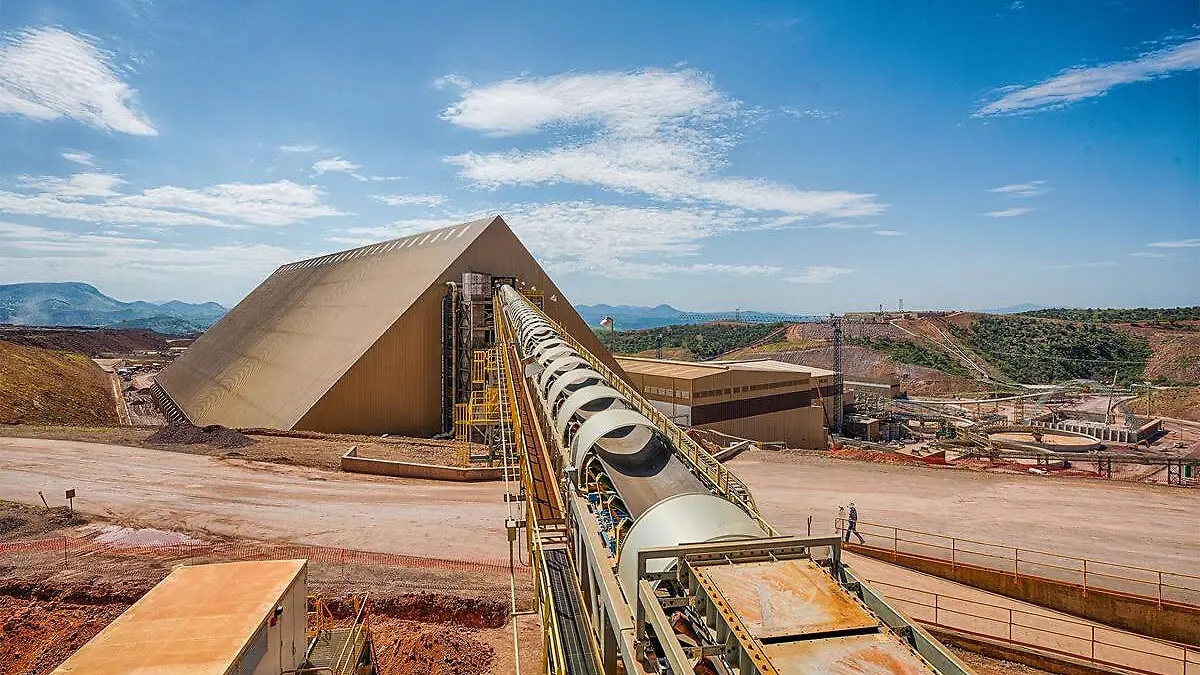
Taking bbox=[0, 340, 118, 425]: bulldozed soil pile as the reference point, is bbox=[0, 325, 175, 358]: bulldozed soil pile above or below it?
above

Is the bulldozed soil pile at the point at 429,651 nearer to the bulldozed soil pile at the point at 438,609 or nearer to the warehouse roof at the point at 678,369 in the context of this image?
the bulldozed soil pile at the point at 438,609

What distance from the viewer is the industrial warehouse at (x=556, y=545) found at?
558 centimetres

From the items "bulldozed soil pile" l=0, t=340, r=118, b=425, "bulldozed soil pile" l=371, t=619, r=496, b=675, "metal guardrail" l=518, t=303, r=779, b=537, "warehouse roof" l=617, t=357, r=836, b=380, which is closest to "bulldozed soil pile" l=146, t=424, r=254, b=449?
"bulldozed soil pile" l=0, t=340, r=118, b=425

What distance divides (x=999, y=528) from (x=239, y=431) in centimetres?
3363

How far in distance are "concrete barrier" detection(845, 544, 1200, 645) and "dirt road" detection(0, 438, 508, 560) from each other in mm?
13510

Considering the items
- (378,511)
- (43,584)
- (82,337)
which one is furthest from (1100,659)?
(82,337)

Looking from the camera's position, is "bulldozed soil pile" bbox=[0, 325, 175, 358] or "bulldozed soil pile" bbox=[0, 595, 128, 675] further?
"bulldozed soil pile" bbox=[0, 325, 175, 358]

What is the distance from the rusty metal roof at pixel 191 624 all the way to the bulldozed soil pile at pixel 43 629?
17.7ft

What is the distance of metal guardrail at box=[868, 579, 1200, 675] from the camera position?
45.6 feet

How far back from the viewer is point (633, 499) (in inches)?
351

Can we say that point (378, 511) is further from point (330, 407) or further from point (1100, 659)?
point (1100, 659)

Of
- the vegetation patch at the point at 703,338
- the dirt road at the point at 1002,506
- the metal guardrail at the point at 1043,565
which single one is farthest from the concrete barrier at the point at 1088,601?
the vegetation patch at the point at 703,338

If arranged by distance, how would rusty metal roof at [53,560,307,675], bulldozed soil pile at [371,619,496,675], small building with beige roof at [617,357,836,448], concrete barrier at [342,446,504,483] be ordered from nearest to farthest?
1. rusty metal roof at [53,560,307,675]
2. bulldozed soil pile at [371,619,496,675]
3. concrete barrier at [342,446,504,483]
4. small building with beige roof at [617,357,836,448]

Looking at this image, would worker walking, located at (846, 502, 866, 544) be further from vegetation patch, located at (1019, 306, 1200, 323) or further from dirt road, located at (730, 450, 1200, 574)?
vegetation patch, located at (1019, 306, 1200, 323)
